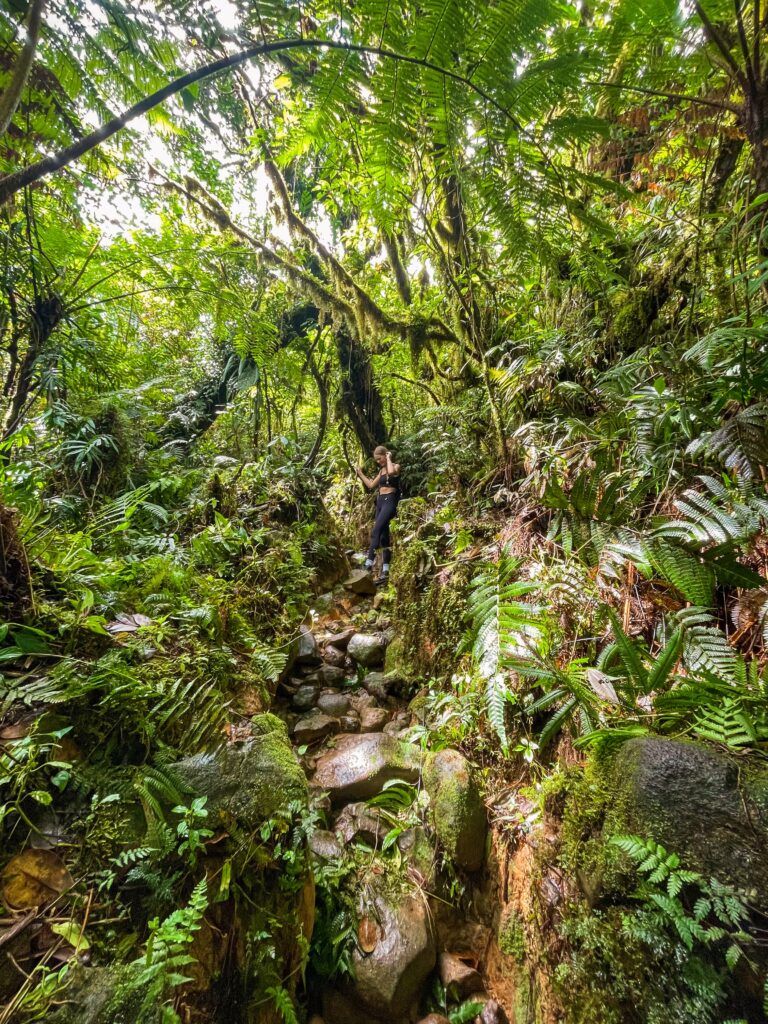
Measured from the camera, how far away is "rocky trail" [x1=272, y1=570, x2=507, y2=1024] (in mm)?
1861

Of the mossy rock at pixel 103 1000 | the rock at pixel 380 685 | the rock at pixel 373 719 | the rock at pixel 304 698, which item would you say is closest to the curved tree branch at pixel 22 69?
the mossy rock at pixel 103 1000

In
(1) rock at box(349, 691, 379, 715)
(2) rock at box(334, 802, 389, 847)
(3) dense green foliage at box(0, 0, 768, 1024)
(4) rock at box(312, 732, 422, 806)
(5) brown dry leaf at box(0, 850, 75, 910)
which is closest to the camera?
(5) brown dry leaf at box(0, 850, 75, 910)

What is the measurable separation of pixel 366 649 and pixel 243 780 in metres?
2.14

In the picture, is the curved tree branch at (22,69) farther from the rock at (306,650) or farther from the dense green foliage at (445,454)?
the rock at (306,650)

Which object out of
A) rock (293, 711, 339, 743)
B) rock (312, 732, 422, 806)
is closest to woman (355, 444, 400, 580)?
rock (293, 711, 339, 743)

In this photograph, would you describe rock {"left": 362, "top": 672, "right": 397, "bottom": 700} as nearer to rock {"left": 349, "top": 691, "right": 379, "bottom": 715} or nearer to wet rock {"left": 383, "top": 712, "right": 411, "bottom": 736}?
rock {"left": 349, "top": 691, "right": 379, "bottom": 715}

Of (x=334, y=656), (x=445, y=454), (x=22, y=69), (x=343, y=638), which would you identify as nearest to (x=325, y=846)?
(x=334, y=656)

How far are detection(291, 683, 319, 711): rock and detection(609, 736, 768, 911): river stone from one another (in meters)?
2.44

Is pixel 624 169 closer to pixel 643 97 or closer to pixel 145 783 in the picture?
pixel 643 97

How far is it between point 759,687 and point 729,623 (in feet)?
1.98

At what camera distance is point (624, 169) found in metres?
3.81

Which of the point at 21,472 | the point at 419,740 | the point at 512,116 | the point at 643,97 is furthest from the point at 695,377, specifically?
the point at 21,472

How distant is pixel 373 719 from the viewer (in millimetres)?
3256

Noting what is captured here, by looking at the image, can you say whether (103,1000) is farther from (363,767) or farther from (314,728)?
(314,728)
